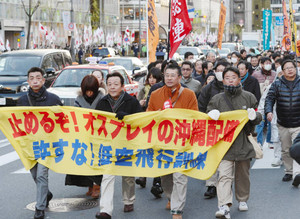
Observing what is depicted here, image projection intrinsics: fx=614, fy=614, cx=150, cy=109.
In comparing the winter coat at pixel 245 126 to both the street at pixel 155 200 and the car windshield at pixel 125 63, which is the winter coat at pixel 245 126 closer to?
the street at pixel 155 200

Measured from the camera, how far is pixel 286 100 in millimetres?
8734

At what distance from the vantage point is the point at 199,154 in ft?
22.7

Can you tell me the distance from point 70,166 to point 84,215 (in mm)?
605

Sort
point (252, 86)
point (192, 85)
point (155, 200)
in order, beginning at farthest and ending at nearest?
point (252, 86) < point (192, 85) < point (155, 200)

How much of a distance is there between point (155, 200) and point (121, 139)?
125cm

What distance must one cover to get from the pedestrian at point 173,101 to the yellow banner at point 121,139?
5.4 inches

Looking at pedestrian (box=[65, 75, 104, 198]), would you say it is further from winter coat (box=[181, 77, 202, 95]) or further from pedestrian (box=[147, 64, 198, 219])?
winter coat (box=[181, 77, 202, 95])

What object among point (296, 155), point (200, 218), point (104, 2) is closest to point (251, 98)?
point (200, 218)

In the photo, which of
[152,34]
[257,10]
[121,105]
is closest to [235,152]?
[121,105]

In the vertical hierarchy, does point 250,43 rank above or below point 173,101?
above

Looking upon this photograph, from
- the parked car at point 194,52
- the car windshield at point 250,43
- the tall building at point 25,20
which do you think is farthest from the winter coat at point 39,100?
the car windshield at point 250,43

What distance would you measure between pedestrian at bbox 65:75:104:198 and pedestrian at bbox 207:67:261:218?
1.46 meters

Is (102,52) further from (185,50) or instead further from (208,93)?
(208,93)

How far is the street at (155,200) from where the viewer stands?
23.6ft
